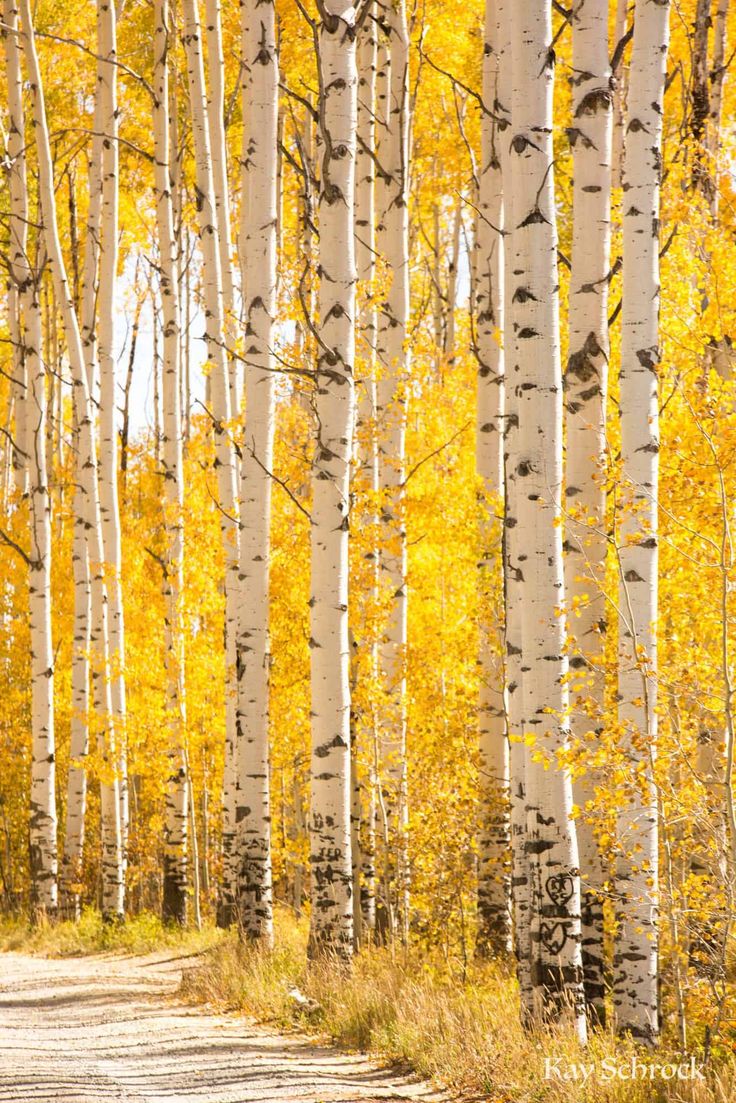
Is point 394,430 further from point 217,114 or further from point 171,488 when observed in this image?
point 217,114

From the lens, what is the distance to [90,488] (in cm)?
1185

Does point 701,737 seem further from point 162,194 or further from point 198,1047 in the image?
point 162,194

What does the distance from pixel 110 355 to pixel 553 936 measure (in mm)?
8096

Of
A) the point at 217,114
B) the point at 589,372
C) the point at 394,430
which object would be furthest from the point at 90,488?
the point at 589,372

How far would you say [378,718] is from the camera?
921 cm

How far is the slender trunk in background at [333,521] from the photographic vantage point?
267 inches

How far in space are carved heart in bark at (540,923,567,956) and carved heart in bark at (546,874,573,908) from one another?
113 millimetres

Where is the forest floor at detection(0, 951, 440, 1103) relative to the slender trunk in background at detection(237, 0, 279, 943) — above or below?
below

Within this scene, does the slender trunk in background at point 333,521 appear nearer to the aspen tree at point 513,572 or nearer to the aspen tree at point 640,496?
the aspen tree at point 513,572

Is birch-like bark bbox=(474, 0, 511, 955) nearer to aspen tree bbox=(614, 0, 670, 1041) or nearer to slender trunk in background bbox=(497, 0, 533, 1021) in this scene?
slender trunk in background bbox=(497, 0, 533, 1021)

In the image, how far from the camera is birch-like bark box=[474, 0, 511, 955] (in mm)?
8992

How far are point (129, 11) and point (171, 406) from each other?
26.6ft
